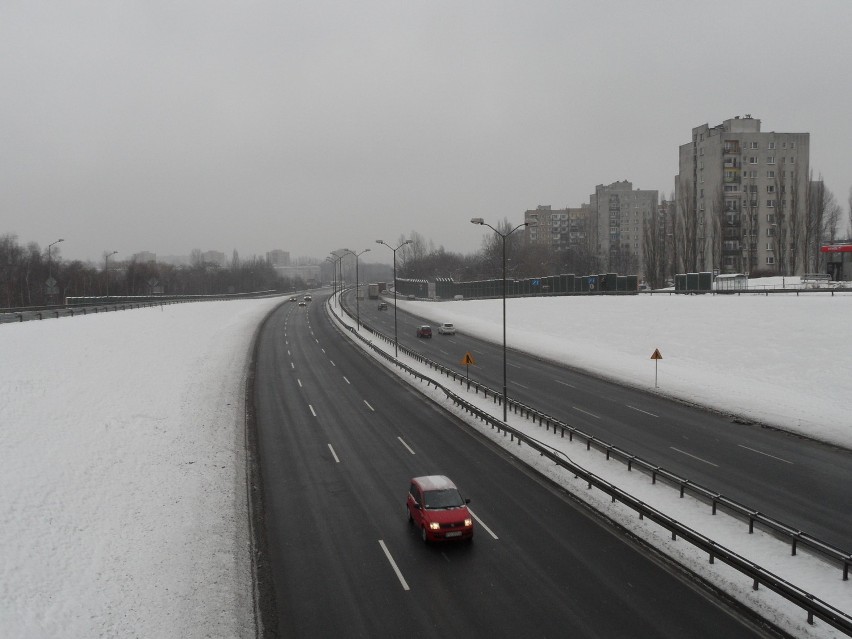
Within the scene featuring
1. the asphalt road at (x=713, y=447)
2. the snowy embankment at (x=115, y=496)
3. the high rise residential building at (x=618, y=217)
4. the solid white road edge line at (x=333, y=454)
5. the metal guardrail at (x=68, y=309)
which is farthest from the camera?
the high rise residential building at (x=618, y=217)

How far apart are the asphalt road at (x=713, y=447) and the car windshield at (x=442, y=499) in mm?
9598

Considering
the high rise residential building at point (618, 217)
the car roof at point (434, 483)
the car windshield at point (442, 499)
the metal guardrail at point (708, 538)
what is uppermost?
the high rise residential building at point (618, 217)

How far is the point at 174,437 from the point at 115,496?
6486 mm

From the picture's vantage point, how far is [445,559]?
1501 cm

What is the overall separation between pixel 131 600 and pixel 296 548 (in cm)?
422

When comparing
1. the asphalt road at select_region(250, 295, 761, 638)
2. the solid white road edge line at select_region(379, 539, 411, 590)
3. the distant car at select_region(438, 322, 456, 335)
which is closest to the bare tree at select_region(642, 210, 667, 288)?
the distant car at select_region(438, 322, 456, 335)

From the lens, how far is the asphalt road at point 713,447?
59.2 feet

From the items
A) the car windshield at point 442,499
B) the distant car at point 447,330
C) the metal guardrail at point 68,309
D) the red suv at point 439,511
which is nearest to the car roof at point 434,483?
the red suv at point 439,511

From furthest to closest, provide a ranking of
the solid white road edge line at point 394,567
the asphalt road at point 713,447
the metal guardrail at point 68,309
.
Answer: the metal guardrail at point 68,309
the asphalt road at point 713,447
the solid white road edge line at point 394,567

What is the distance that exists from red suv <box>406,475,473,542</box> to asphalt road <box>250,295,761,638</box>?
44 centimetres

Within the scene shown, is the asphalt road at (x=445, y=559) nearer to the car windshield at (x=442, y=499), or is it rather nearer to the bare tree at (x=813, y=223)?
the car windshield at (x=442, y=499)

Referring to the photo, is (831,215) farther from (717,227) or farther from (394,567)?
(394,567)

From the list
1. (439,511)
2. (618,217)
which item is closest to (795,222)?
(439,511)

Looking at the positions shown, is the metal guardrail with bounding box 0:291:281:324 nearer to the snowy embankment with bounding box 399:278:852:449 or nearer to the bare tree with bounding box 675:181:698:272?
the snowy embankment with bounding box 399:278:852:449
